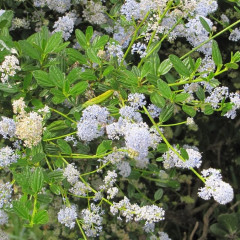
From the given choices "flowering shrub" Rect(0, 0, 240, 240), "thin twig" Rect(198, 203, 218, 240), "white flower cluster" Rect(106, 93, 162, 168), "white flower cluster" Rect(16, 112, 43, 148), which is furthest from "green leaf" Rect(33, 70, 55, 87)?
"thin twig" Rect(198, 203, 218, 240)

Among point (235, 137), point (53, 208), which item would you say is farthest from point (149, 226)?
point (235, 137)

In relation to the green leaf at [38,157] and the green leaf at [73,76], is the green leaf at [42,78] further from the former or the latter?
the green leaf at [38,157]

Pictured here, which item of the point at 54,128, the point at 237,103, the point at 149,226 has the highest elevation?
the point at 237,103

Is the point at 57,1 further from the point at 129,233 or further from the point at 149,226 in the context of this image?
the point at 129,233

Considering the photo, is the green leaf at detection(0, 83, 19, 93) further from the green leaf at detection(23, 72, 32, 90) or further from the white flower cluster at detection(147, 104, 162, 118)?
the white flower cluster at detection(147, 104, 162, 118)

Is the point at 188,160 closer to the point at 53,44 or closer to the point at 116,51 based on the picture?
the point at 116,51

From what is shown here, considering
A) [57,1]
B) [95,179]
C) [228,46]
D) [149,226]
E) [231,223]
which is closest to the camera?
[57,1]
